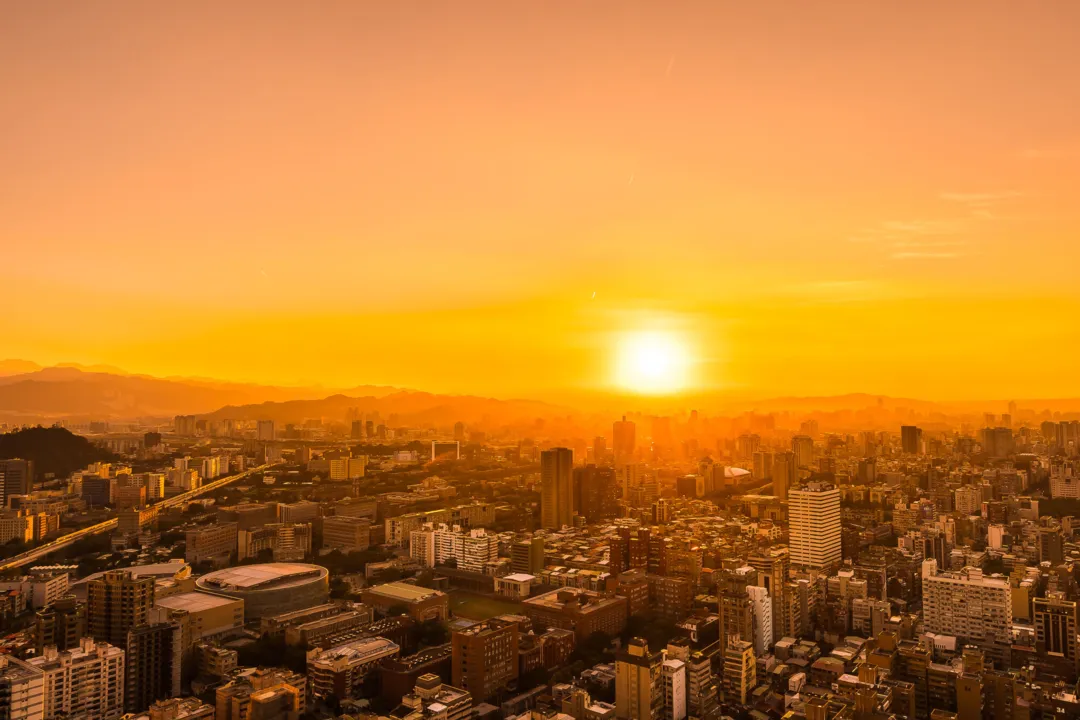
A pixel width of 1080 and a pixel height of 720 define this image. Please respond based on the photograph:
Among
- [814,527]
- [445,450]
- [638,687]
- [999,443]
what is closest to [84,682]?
[638,687]

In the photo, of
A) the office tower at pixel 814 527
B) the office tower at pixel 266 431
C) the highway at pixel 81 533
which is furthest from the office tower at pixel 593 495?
the office tower at pixel 266 431

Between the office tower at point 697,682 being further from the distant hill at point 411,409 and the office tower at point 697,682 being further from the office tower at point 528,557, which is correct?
the distant hill at point 411,409

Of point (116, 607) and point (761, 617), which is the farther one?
point (761, 617)

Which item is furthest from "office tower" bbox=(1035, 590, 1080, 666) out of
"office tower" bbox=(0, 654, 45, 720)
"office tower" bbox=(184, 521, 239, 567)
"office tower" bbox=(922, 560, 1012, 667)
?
"office tower" bbox=(184, 521, 239, 567)

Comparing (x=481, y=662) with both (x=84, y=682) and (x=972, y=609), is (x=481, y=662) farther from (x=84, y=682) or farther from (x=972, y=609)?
(x=972, y=609)

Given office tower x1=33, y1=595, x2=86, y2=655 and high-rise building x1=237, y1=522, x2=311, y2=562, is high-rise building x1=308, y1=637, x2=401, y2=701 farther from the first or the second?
high-rise building x1=237, y1=522, x2=311, y2=562

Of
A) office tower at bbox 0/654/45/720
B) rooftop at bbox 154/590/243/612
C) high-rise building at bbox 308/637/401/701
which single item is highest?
office tower at bbox 0/654/45/720
